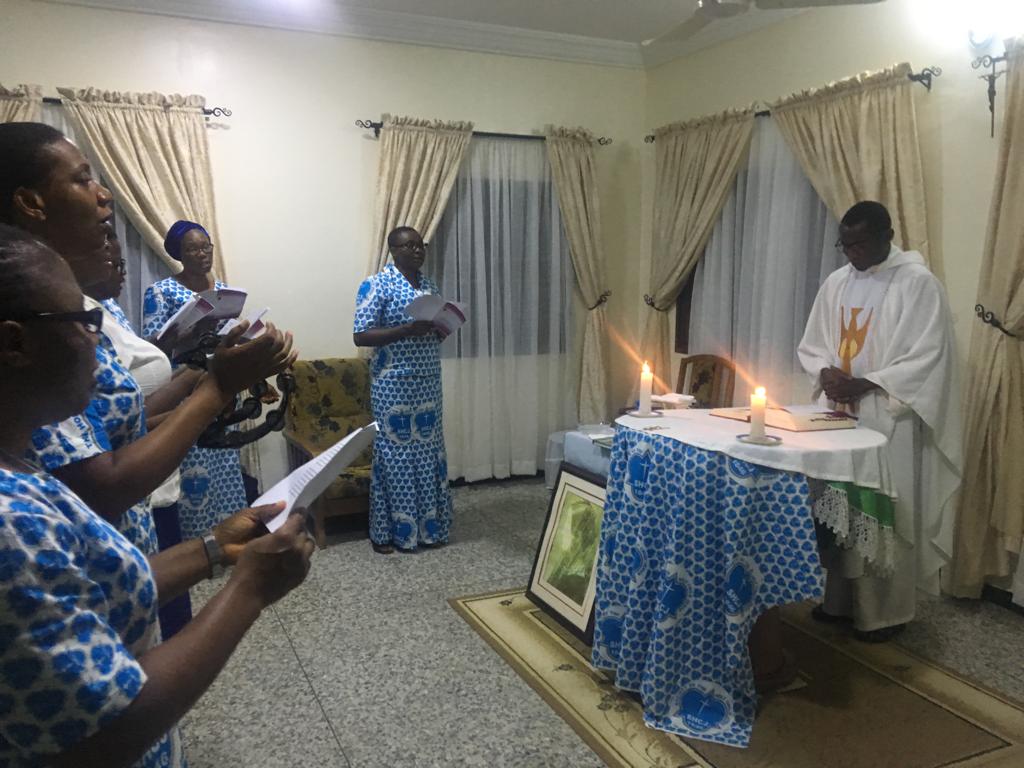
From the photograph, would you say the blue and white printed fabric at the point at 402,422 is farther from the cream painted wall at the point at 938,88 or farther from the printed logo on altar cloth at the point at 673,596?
the cream painted wall at the point at 938,88

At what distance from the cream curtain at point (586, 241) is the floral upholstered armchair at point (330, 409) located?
4.93 feet

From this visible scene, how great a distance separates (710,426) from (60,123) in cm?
342

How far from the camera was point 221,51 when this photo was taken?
402 centimetres

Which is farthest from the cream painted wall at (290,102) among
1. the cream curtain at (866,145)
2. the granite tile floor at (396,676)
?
the cream curtain at (866,145)

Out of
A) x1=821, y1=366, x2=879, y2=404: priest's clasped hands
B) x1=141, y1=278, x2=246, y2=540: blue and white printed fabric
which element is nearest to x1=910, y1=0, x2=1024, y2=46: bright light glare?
x1=821, y1=366, x2=879, y2=404: priest's clasped hands

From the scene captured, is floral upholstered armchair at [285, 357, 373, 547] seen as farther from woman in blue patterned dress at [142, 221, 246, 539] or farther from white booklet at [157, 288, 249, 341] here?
white booklet at [157, 288, 249, 341]

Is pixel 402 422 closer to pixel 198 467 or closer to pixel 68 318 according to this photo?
pixel 198 467

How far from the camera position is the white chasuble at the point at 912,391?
265 cm

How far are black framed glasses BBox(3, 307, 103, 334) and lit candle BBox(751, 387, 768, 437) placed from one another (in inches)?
67.3

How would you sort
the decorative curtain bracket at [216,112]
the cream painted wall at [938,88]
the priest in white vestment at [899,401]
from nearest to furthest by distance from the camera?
the priest in white vestment at [899,401]
the cream painted wall at [938,88]
the decorative curtain bracket at [216,112]

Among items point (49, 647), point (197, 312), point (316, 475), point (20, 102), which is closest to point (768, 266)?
point (197, 312)

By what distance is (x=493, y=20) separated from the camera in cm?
443

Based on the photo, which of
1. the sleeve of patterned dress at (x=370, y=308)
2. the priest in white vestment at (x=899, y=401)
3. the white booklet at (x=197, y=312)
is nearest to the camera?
the white booklet at (x=197, y=312)

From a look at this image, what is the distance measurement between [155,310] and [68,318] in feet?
7.91
